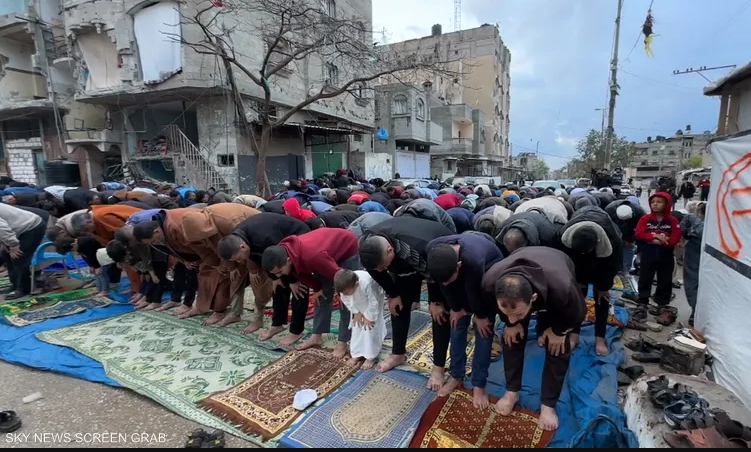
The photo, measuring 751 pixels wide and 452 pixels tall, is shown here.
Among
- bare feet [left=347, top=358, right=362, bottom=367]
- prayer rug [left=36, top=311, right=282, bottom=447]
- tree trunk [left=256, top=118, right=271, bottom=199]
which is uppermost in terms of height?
tree trunk [left=256, top=118, right=271, bottom=199]

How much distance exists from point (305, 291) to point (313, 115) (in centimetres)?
1256

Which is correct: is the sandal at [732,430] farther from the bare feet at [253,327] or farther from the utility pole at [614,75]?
the utility pole at [614,75]

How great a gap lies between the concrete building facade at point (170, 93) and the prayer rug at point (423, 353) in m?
9.98

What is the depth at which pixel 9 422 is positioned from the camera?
2.60m

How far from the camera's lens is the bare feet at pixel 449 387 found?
281 centimetres

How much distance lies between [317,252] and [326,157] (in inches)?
595

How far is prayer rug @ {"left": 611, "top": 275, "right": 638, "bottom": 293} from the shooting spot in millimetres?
5014

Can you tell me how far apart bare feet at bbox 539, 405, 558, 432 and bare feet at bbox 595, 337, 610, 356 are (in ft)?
3.81

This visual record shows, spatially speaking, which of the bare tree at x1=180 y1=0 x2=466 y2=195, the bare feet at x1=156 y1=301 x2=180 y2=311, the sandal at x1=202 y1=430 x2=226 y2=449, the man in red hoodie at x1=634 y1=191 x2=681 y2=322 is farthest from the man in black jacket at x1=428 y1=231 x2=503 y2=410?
the bare tree at x1=180 y1=0 x2=466 y2=195

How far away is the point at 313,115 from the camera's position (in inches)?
591

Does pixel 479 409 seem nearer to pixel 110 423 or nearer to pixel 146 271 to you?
pixel 110 423

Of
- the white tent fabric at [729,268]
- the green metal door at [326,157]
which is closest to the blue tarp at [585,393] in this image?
the white tent fabric at [729,268]

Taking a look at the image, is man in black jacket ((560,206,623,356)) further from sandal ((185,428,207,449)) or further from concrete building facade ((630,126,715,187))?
concrete building facade ((630,126,715,187))

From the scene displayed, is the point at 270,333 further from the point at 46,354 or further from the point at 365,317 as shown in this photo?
the point at 46,354
